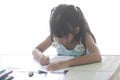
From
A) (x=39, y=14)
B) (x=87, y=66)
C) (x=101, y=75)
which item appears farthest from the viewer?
(x=39, y=14)

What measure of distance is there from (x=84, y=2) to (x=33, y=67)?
1055 millimetres

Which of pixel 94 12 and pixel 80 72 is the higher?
pixel 94 12

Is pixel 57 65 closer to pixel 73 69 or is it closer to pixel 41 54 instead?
pixel 73 69

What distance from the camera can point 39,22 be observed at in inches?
97.2

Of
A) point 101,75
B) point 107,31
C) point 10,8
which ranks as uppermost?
point 10,8

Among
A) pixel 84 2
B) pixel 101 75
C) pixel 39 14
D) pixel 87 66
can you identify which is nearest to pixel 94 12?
pixel 84 2

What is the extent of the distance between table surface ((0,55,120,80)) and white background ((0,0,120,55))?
843 mm

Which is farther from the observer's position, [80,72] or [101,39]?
[101,39]

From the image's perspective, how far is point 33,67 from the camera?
143cm

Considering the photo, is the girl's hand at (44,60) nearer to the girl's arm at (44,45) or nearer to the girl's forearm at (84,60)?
the girl's forearm at (84,60)

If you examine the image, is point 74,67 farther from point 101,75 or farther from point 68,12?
point 68,12

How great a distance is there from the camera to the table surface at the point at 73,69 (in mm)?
1222

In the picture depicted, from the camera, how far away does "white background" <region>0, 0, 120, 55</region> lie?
2.27 meters

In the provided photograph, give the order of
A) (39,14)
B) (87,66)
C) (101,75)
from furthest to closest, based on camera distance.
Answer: (39,14), (87,66), (101,75)
